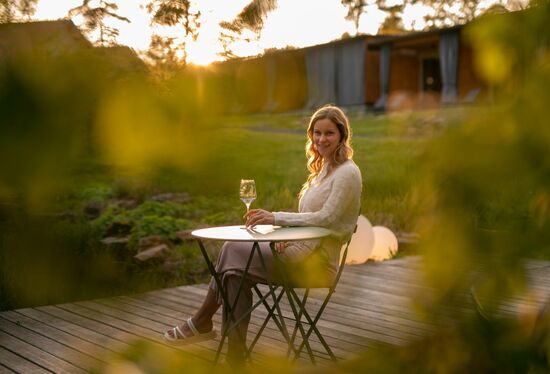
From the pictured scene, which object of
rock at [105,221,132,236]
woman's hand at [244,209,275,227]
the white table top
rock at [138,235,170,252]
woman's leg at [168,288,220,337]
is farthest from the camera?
rock at [105,221,132,236]

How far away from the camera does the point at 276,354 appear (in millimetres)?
423

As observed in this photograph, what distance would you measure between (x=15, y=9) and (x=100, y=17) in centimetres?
5

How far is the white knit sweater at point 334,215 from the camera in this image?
3.47 metres

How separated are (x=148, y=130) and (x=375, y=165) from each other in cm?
826

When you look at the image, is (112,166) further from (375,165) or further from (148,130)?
(375,165)

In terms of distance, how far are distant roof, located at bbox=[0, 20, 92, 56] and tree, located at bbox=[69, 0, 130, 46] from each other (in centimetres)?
2

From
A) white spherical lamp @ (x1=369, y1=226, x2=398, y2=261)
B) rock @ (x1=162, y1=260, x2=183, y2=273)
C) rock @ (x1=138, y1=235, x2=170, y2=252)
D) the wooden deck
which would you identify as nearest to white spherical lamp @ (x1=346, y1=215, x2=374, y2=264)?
the wooden deck

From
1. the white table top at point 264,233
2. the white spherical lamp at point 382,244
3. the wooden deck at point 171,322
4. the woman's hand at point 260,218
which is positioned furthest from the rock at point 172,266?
the woman's hand at point 260,218

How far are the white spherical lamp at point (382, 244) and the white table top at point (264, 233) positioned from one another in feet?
10.6

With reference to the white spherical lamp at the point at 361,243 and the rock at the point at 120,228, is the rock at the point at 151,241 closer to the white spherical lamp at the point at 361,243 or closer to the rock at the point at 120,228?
the rock at the point at 120,228

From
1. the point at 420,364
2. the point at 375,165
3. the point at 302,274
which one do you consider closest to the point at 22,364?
the point at 302,274

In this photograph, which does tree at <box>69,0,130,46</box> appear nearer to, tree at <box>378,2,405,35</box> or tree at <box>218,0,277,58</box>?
tree at <box>218,0,277,58</box>

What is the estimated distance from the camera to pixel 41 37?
0.36m

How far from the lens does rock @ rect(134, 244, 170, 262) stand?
22.2 feet
